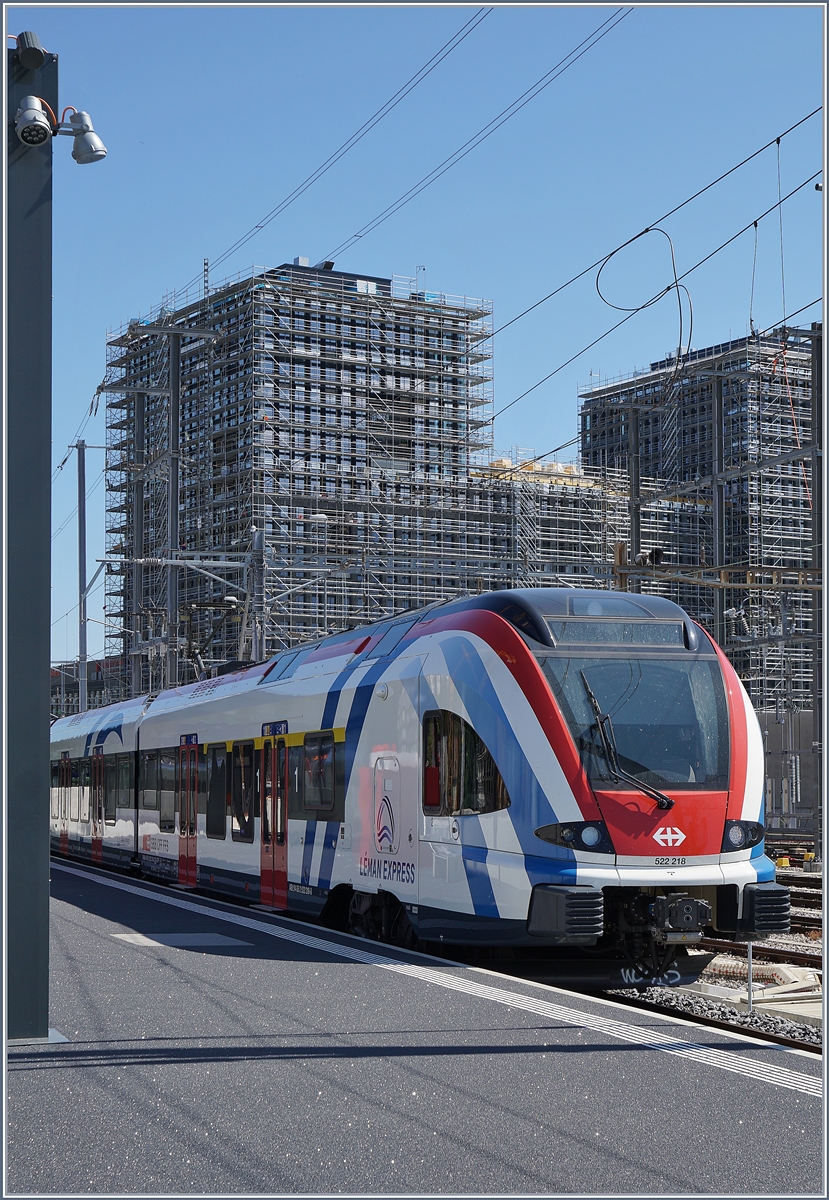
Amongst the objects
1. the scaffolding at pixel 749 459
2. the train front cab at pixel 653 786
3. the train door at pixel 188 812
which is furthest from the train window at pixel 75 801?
the scaffolding at pixel 749 459

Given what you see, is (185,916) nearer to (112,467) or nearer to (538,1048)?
(538,1048)

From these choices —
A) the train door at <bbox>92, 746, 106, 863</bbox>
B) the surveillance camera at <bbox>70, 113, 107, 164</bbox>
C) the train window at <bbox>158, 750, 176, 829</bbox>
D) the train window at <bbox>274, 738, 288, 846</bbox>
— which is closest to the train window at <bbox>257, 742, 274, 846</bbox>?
the train window at <bbox>274, 738, 288, 846</bbox>

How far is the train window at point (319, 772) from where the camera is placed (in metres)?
14.8

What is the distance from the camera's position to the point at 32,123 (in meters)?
7.43

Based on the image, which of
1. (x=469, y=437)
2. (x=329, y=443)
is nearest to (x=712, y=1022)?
(x=329, y=443)

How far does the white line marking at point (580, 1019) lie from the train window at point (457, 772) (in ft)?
4.33

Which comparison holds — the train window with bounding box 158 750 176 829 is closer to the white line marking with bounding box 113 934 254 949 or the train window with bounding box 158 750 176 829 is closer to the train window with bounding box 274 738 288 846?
the train window with bounding box 274 738 288 846

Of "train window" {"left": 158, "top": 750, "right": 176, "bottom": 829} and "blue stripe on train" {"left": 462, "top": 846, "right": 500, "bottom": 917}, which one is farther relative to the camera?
"train window" {"left": 158, "top": 750, "right": 176, "bottom": 829}

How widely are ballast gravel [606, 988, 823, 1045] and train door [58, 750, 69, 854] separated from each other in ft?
73.3

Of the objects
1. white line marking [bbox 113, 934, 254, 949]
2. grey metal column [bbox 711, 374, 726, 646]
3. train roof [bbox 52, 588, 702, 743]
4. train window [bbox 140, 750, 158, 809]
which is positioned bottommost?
white line marking [bbox 113, 934, 254, 949]

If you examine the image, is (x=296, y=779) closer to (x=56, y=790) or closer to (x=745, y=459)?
(x=56, y=790)

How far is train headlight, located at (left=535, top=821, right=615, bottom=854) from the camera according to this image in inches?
409

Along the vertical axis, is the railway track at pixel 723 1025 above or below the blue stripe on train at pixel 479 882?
below

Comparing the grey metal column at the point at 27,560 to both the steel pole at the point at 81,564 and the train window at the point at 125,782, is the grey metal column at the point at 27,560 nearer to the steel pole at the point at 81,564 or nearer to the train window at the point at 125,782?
the train window at the point at 125,782
